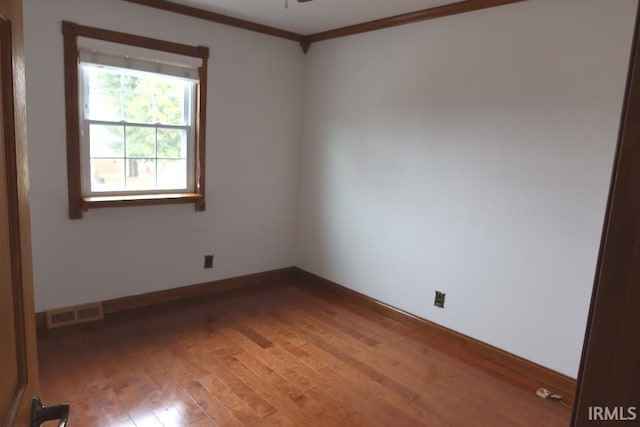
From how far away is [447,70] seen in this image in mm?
3027

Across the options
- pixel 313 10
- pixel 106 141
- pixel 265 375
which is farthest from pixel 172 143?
pixel 265 375

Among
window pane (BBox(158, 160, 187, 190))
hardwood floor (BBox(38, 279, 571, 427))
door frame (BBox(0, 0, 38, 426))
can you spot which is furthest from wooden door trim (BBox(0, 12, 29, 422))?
window pane (BBox(158, 160, 187, 190))

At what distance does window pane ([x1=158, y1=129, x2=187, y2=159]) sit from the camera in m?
3.45

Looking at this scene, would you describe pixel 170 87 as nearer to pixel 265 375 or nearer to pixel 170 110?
pixel 170 110

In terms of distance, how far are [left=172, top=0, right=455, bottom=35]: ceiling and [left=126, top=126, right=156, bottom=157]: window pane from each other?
1.02 metres

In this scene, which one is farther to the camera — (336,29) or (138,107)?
(336,29)

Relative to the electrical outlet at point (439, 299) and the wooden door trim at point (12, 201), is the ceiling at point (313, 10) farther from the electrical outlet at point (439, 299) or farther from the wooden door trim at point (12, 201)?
the wooden door trim at point (12, 201)

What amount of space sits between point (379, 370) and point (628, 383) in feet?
7.15

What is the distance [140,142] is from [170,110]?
367mm

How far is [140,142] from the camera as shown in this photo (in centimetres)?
333

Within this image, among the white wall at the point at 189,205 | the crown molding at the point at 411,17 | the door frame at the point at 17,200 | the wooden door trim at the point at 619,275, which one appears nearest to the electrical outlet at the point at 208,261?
the white wall at the point at 189,205

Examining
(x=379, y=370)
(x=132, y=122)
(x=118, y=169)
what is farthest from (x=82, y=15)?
(x=379, y=370)

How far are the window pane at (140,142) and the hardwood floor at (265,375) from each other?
1.25 meters

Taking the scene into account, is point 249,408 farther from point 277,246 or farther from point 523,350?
point 277,246
